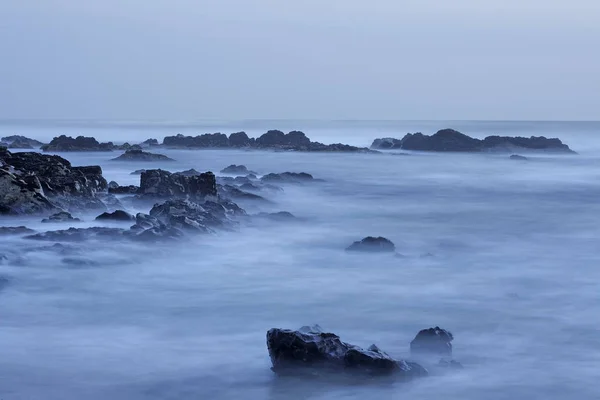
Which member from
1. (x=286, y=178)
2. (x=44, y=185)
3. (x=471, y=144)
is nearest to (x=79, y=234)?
(x=44, y=185)

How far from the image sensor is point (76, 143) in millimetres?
55000

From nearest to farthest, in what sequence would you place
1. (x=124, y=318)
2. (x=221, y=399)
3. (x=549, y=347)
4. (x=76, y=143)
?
(x=221, y=399)
(x=549, y=347)
(x=124, y=318)
(x=76, y=143)

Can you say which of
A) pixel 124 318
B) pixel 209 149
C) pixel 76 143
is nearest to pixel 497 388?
pixel 124 318

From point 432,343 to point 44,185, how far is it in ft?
41.8

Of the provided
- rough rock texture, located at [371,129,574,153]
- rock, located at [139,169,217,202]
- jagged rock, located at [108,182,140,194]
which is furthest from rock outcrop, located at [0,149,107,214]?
rough rock texture, located at [371,129,574,153]

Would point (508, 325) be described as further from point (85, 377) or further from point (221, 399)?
point (85, 377)

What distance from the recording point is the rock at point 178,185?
818 inches

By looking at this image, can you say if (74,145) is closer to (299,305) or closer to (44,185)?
(44,185)

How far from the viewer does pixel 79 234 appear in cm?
1599

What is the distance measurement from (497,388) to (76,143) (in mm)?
49685

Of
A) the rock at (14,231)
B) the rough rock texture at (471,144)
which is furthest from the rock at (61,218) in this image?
the rough rock texture at (471,144)

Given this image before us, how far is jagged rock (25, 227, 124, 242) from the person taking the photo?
15.8 meters

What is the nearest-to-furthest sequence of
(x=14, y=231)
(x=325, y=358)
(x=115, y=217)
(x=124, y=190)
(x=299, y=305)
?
1. (x=325, y=358)
2. (x=299, y=305)
3. (x=14, y=231)
4. (x=115, y=217)
5. (x=124, y=190)

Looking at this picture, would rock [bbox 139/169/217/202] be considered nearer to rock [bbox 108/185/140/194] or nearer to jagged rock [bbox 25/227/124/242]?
rock [bbox 108/185/140/194]
